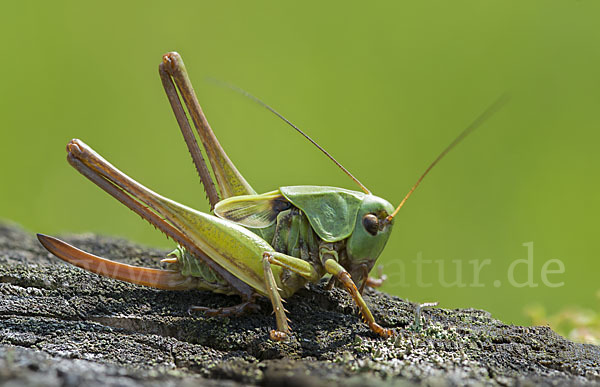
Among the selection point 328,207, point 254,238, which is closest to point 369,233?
point 328,207

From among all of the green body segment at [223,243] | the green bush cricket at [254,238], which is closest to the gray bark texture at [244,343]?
the green bush cricket at [254,238]

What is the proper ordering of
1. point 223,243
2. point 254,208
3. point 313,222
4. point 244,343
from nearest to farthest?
→ point 244,343
point 223,243
point 313,222
point 254,208

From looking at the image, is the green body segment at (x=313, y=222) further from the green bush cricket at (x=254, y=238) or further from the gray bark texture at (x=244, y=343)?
the gray bark texture at (x=244, y=343)

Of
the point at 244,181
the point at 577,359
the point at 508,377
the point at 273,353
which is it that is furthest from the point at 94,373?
the point at 577,359

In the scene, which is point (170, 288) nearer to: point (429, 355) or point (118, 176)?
point (118, 176)

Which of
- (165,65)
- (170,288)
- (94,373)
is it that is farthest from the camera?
(165,65)

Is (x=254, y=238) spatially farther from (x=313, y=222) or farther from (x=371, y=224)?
(x=371, y=224)

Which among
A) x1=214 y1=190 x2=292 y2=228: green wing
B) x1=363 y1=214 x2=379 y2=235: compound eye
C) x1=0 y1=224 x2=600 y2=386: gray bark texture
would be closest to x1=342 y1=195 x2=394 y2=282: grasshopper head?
x1=363 y1=214 x2=379 y2=235: compound eye
